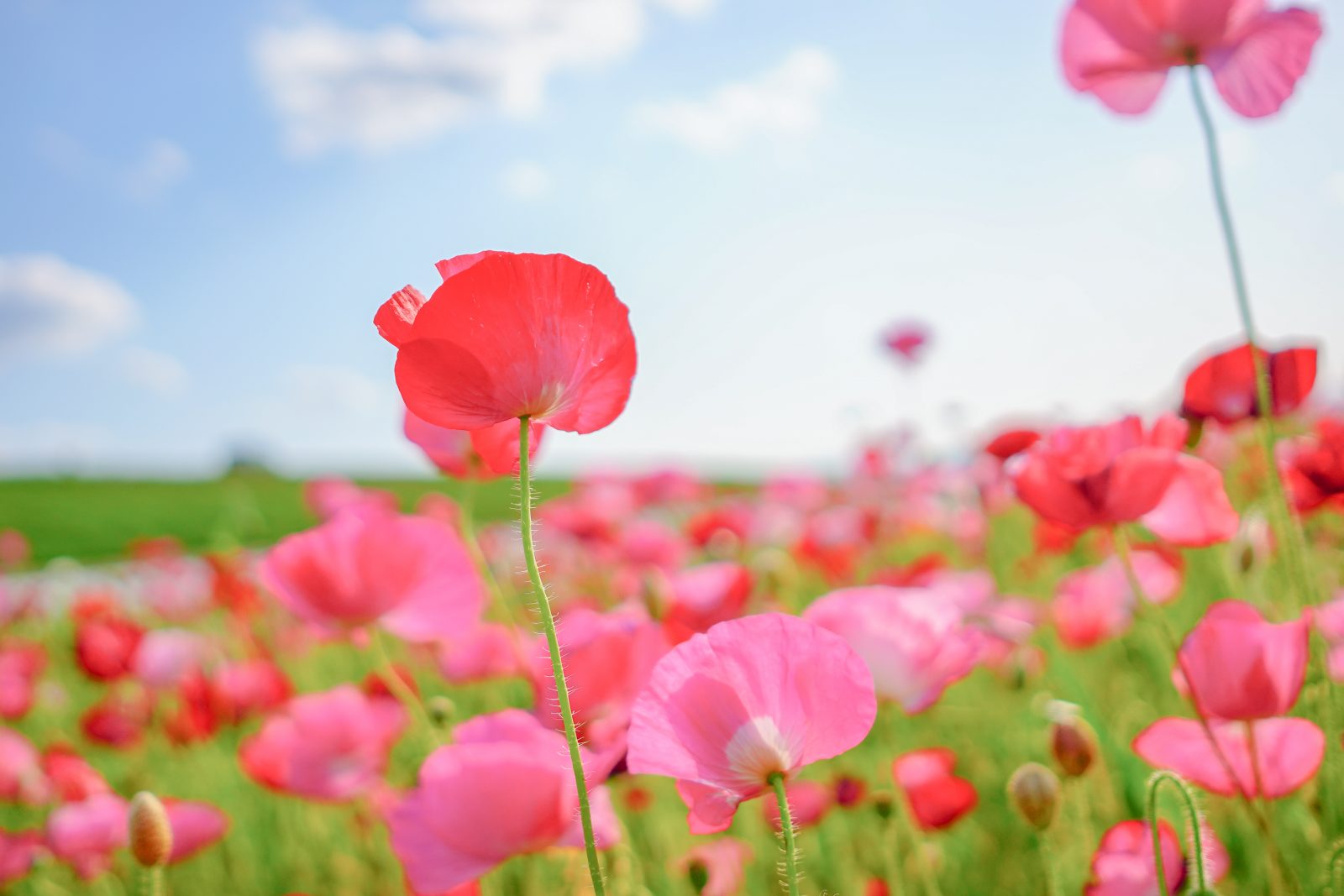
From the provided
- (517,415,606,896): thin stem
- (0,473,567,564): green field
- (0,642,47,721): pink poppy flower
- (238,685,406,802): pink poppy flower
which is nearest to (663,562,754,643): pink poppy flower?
(238,685,406,802): pink poppy flower

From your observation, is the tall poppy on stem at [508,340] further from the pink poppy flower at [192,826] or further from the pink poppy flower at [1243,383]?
the pink poppy flower at [192,826]

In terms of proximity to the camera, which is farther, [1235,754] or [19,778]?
[19,778]

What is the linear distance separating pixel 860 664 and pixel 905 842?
983 millimetres

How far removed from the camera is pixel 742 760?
0.49 m

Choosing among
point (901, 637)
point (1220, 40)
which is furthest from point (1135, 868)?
point (1220, 40)

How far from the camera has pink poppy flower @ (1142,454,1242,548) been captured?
28.7 inches

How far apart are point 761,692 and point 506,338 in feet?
0.74

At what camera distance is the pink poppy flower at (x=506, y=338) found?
1.49 feet

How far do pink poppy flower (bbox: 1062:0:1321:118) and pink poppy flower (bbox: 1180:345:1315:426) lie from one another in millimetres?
212

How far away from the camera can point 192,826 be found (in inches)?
43.0

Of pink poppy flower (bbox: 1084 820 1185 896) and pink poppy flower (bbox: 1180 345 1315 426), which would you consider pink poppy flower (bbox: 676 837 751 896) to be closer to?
pink poppy flower (bbox: 1084 820 1185 896)

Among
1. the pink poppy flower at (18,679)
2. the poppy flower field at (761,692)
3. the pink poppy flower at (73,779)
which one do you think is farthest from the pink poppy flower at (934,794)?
the pink poppy flower at (18,679)

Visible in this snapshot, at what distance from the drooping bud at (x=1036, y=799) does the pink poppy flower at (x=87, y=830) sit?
1051 mm

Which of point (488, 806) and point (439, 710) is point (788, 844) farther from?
point (439, 710)
